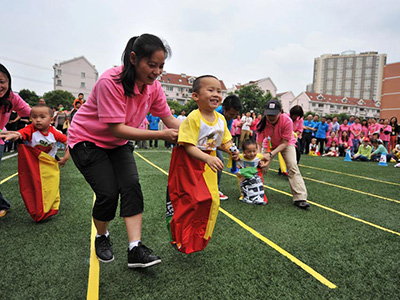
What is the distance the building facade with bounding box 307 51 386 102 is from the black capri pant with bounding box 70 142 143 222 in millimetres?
141770

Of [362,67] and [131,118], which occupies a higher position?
[362,67]

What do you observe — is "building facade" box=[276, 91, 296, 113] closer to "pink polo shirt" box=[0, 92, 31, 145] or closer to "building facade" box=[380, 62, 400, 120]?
"building facade" box=[380, 62, 400, 120]

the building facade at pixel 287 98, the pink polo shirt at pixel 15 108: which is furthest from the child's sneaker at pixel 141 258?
the building facade at pixel 287 98

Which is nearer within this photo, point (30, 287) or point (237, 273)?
point (30, 287)

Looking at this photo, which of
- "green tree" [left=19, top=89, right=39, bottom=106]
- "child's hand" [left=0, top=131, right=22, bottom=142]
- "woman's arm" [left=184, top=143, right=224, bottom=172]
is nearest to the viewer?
"woman's arm" [left=184, top=143, right=224, bottom=172]

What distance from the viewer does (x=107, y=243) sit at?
8.34 ft

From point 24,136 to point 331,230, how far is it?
4.20 meters

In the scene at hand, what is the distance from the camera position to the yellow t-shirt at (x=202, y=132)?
94.1 inches

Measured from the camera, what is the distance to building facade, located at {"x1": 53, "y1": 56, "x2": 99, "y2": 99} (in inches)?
2345

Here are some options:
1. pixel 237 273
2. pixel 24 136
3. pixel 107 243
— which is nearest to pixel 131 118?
pixel 107 243

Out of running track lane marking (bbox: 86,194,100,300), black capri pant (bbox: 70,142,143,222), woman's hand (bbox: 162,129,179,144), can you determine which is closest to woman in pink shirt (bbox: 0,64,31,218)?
black capri pant (bbox: 70,142,143,222)

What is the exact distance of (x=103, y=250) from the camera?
248cm

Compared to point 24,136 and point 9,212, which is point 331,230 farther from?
point 9,212

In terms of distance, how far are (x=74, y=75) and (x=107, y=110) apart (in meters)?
67.1
